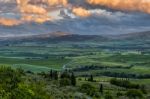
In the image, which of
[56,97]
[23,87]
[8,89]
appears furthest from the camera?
[56,97]

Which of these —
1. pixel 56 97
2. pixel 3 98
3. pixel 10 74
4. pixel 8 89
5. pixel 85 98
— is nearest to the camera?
pixel 3 98

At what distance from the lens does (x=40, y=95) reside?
13488cm

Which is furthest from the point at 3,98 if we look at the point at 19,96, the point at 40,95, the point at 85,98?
the point at 85,98

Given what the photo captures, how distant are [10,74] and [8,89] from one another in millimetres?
52913

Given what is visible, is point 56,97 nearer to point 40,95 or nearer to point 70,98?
point 70,98

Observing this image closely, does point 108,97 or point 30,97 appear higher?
point 30,97

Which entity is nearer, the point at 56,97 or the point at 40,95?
the point at 40,95

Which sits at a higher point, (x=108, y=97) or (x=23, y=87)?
(x=23, y=87)

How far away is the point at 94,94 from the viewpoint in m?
198

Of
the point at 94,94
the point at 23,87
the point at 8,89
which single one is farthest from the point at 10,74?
the point at 23,87

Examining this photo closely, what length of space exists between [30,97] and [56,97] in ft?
110

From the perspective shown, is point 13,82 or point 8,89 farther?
point 13,82

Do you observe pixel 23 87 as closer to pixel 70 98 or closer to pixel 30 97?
pixel 30 97

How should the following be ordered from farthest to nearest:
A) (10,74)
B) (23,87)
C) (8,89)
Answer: (10,74)
(8,89)
(23,87)
